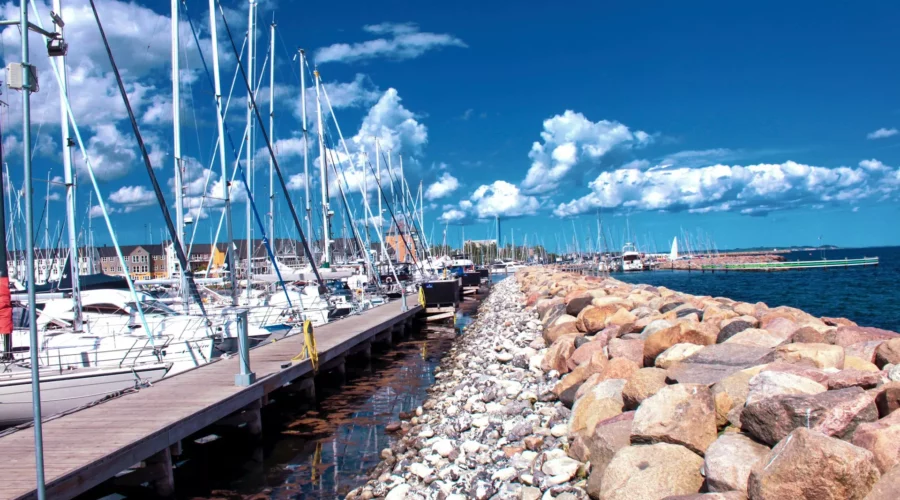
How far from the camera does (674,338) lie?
38.4 feet

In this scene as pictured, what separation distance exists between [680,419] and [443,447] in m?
3.86

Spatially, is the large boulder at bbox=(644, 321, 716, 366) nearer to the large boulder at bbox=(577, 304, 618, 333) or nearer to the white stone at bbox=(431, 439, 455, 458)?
the white stone at bbox=(431, 439, 455, 458)

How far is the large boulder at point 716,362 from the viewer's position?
9273mm

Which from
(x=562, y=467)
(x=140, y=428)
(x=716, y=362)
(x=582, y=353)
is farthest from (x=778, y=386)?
(x=140, y=428)

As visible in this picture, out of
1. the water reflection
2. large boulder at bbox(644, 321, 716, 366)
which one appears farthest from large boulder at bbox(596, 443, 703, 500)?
large boulder at bbox(644, 321, 716, 366)

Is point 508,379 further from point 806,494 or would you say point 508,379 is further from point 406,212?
point 406,212

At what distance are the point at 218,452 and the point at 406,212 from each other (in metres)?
41.7

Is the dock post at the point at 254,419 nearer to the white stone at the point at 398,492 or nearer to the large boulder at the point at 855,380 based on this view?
the white stone at the point at 398,492

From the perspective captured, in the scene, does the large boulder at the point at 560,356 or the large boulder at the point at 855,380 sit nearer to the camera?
the large boulder at the point at 855,380

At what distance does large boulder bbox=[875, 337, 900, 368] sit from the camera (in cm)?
889

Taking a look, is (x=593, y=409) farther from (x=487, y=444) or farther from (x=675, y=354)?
(x=675, y=354)

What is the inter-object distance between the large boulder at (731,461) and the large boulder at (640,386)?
90.0 inches

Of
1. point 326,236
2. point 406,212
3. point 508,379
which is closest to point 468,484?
point 508,379

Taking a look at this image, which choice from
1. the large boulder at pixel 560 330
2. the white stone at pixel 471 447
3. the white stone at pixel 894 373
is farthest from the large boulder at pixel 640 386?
the large boulder at pixel 560 330
